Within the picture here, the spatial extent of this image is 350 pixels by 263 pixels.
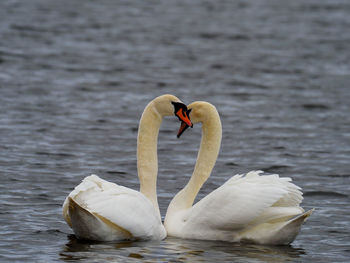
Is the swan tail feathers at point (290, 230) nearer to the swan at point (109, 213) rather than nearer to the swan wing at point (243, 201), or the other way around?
the swan wing at point (243, 201)

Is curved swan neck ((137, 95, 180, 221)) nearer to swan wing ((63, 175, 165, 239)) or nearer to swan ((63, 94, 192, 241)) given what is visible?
swan ((63, 94, 192, 241))

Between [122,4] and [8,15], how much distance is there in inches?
245

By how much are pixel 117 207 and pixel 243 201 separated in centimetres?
126

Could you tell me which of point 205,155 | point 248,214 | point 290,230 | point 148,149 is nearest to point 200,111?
point 205,155

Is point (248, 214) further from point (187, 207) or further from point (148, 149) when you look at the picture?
point (148, 149)

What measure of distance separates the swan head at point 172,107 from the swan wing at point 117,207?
3.38 feet

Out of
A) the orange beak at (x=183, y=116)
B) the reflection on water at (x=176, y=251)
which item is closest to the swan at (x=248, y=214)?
the reflection on water at (x=176, y=251)

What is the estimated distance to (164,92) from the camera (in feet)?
64.1

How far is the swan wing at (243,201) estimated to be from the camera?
9.14m

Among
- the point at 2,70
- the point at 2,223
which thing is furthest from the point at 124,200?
the point at 2,70

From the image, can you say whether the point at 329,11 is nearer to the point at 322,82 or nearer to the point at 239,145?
the point at 322,82

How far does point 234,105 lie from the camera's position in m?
18.5

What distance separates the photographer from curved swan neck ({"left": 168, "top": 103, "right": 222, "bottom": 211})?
10.1 metres

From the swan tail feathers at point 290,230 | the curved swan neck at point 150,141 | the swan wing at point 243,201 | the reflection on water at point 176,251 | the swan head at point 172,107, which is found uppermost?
the swan head at point 172,107
